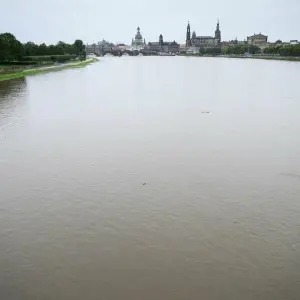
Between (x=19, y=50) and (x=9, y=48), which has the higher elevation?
(x=9, y=48)

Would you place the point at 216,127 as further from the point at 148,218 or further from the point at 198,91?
the point at 198,91

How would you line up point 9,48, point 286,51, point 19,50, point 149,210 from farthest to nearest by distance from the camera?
point 286,51
point 19,50
point 9,48
point 149,210

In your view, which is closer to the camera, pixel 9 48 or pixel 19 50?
pixel 9 48

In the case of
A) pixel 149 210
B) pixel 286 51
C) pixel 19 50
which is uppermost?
pixel 149 210

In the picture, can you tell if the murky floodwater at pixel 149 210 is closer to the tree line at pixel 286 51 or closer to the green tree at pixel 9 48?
the green tree at pixel 9 48

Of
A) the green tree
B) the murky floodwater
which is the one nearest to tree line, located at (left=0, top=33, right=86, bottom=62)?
the green tree

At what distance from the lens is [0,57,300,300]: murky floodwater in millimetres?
8297

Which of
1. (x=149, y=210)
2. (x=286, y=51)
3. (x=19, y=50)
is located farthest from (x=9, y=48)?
(x=286, y=51)

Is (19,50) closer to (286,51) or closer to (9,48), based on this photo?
(9,48)

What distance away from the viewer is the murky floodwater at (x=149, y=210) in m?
8.30

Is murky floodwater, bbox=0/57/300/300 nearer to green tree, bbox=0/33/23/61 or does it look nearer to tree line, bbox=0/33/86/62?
green tree, bbox=0/33/23/61

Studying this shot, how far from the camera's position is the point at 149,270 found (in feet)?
28.4

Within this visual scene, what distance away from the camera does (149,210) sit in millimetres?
11625

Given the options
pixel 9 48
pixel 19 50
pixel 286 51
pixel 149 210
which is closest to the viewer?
pixel 149 210
